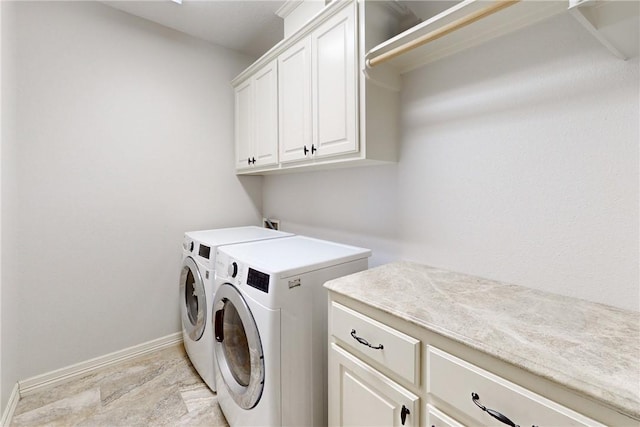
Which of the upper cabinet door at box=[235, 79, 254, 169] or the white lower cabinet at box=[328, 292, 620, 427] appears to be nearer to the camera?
the white lower cabinet at box=[328, 292, 620, 427]

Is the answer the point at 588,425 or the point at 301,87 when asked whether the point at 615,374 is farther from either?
the point at 301,87

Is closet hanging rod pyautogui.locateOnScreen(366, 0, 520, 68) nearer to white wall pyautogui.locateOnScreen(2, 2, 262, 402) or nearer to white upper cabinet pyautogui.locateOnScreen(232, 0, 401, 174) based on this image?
white upper cabinet pyautogui.locateOnScreen(232, 0, 401, 174)

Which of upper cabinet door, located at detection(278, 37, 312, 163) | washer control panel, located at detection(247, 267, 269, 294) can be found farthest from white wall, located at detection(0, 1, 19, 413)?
upper cabinet door, located at detection(278, 37, 312, 163)

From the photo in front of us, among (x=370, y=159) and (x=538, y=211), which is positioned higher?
(x=370, y=159)

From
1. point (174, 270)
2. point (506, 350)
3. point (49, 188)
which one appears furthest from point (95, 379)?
point (506, 350)

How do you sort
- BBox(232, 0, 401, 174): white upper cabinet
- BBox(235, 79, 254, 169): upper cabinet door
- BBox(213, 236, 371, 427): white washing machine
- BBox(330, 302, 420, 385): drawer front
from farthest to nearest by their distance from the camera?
BBox(235, 79, 254, 169): upper cabinet door → BBox(232, 0, 401, 174): white upper cabinet → BBox(213, 236, 371, 427): white washing machine → BBox(330, 302, 420, 385): drawer front

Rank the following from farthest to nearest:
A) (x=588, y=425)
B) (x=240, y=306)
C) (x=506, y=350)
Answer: (x=240, y=306)
(x=506, y=350)
(x=588, y=425)

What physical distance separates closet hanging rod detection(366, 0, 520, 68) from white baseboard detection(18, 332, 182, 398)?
101 inches

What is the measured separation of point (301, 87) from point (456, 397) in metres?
1.71

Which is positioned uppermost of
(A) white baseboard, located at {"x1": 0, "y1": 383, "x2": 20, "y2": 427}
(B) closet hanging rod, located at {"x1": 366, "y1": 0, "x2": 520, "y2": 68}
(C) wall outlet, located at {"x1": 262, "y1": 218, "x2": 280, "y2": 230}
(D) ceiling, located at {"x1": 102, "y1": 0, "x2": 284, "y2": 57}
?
(D) ceiling, located at {"x1": 102, "y1": 0, "x2": 284, "y2": 57}

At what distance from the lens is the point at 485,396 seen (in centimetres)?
70

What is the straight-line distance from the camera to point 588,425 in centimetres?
56

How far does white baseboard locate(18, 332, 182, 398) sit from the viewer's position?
70.7 inches

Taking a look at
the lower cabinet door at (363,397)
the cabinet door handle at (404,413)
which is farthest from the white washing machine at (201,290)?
the cabinet door handle at (404,413)
